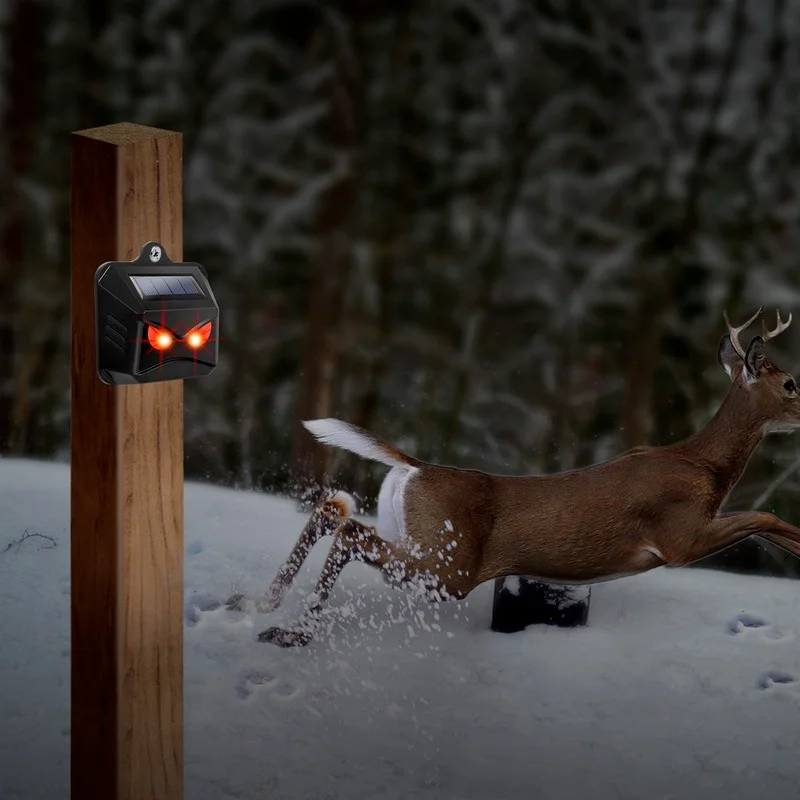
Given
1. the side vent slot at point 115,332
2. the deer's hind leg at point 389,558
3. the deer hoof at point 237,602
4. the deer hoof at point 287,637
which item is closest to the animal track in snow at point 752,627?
the deer's hind leg at point 389,558

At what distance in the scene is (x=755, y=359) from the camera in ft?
9.11

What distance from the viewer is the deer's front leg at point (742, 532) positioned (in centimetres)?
273

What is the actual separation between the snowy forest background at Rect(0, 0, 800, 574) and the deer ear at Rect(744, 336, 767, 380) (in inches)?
46.0

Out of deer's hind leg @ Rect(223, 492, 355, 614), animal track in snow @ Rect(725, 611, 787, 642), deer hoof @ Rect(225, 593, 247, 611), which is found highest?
deer's hind leg @ Rect(223, 492, 355, 614)

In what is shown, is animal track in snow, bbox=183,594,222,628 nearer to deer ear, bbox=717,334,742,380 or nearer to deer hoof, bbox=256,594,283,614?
deer hoof, bbox=256,594,283,614

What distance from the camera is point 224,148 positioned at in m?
4.15

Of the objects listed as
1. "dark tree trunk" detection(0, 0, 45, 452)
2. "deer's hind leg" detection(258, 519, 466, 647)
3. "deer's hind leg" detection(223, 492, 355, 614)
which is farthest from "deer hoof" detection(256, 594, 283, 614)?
"dark tree trunk" detection(0, 0, 45, 452)

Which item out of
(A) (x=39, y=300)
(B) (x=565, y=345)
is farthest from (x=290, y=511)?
(A) (x=39, y=300)

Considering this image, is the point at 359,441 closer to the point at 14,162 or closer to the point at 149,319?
the point at 149,319

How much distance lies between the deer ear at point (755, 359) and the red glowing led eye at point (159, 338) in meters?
1.56

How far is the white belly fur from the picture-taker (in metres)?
2.76

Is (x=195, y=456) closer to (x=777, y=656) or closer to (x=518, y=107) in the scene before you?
(x=518, y=107)

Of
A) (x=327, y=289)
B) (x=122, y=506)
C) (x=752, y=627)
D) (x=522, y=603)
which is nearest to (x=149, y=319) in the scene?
(x=122, y=506)

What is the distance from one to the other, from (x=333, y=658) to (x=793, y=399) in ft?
4.20
